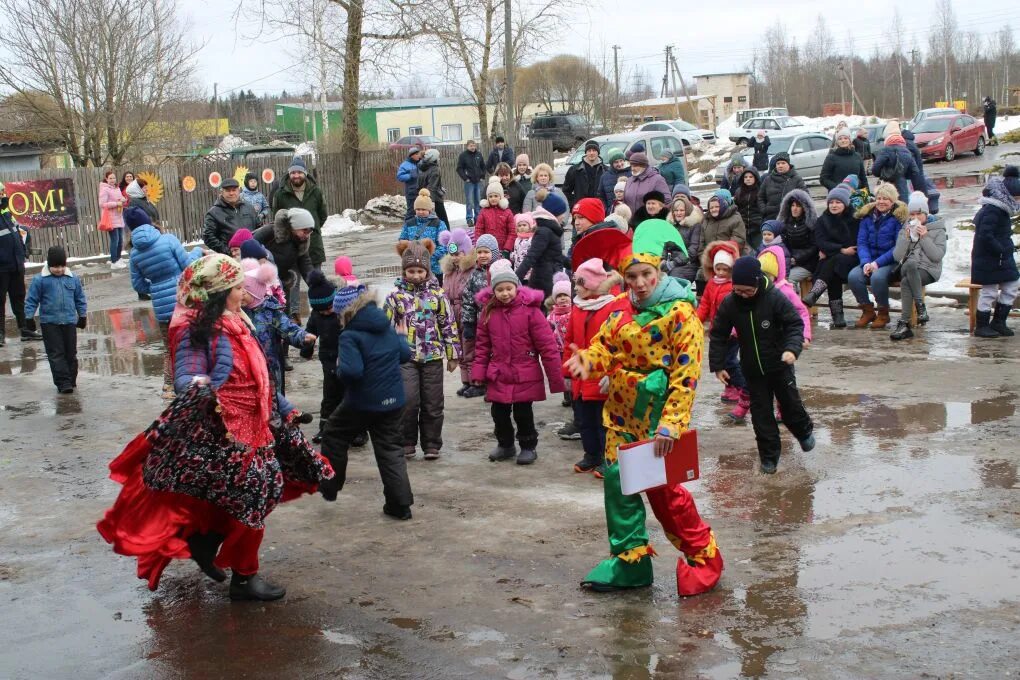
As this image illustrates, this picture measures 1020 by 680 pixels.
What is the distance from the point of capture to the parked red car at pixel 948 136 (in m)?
35.5

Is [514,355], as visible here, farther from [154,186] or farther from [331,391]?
[154,186]

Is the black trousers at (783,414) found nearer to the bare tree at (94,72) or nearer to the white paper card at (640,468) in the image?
the white paper card at (640,468)

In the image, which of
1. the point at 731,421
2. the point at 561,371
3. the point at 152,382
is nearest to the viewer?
the point at 561,371

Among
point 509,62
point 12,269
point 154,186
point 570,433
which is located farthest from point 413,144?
point 570,433

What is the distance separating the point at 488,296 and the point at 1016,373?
5073 mm

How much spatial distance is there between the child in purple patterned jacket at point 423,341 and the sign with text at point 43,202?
59.8 ft

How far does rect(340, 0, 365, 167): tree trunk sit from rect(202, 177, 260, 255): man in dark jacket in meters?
18.2

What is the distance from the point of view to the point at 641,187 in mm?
13539

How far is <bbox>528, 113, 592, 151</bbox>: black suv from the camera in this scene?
1874 inches

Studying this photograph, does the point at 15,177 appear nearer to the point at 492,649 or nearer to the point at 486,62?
the point at 486,62

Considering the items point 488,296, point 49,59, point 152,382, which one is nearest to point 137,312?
point 152,382

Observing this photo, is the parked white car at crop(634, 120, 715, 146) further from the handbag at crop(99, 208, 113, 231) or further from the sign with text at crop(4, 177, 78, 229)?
the handbag at crop(99, 208, 113, 231)

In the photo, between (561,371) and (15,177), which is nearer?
(561,371)

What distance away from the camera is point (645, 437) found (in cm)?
555
